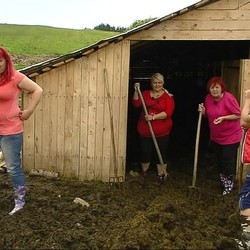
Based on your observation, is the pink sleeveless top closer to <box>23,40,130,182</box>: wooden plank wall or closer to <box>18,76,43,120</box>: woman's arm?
<box>18,76,43,120</box>: woman's arm

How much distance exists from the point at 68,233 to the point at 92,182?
2288mm

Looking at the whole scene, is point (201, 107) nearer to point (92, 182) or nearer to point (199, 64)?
point (92, 182)

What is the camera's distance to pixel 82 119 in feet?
23.7

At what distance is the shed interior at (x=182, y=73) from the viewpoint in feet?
33.1

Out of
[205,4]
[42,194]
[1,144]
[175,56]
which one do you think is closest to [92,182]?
[42,194]

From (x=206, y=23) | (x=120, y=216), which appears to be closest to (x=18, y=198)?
(x=120, y=216)

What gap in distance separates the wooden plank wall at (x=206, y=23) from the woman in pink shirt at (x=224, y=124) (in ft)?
2.63

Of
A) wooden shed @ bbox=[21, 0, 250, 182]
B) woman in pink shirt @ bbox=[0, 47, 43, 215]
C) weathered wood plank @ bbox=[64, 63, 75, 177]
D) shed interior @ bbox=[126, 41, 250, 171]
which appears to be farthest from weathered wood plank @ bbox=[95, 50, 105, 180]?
woman in pink shirt @ bbox=[0, 47, 43, 215]

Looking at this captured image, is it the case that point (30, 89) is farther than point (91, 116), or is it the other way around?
point (91, 116)

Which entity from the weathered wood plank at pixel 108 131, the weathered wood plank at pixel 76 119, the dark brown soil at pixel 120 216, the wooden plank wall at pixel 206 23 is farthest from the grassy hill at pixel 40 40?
the dark brown soil at pixel 120 216

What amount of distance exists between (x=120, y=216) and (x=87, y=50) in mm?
2586

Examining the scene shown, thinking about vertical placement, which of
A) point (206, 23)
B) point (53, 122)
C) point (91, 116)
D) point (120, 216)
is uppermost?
point (206, 23)

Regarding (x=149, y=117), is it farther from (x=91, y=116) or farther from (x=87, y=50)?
(x=87, y=50)

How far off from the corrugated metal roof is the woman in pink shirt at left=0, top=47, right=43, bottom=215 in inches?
65.9
